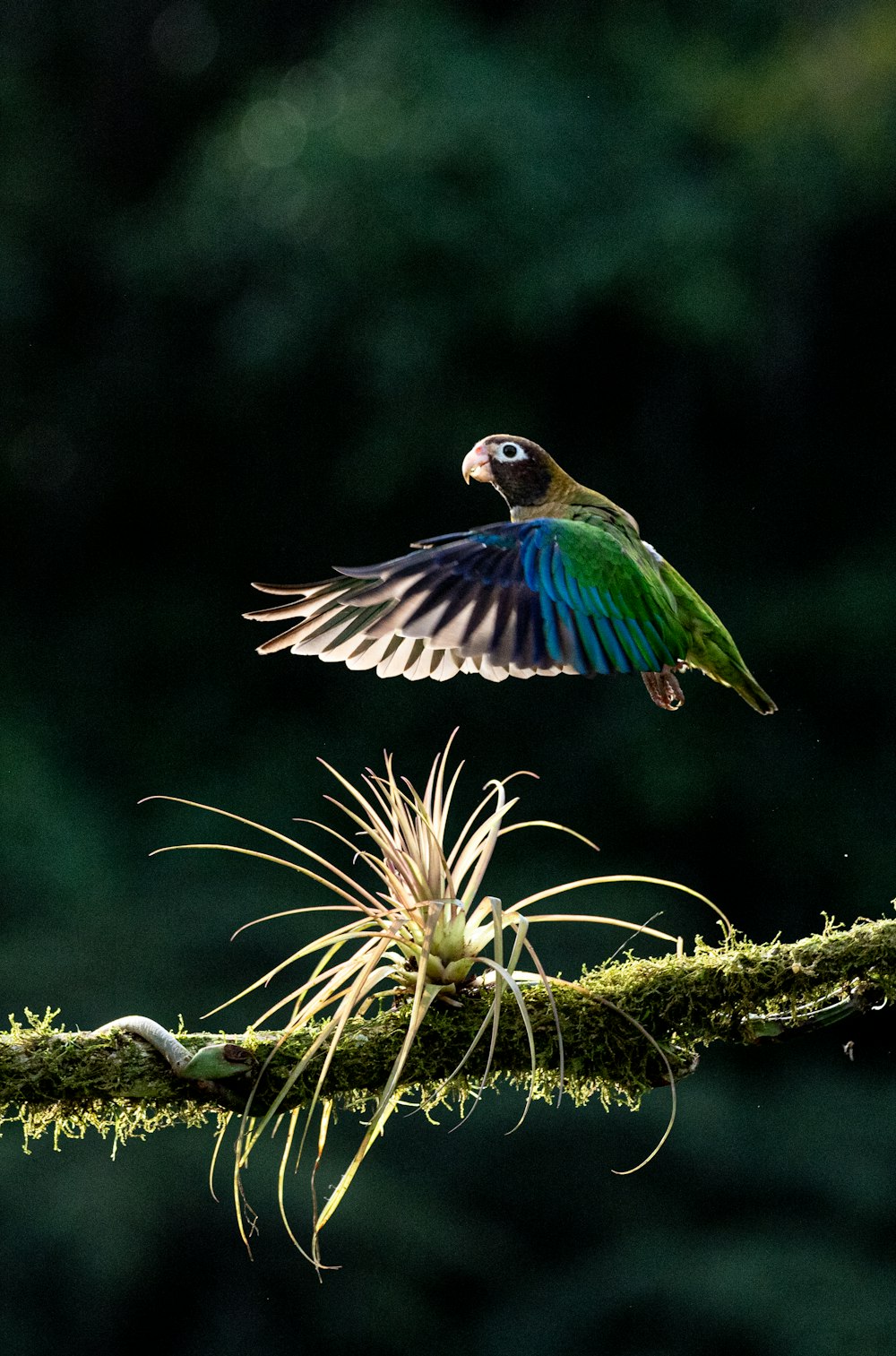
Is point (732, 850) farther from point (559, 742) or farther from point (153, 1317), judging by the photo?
point (153, 1317)

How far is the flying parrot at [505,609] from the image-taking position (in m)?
2.05

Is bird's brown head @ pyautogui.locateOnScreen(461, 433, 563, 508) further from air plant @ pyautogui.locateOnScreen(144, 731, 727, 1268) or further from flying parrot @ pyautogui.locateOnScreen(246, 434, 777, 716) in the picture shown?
air plant @ pyautogui.locateOnScreen(144, 731, 727, 1268)

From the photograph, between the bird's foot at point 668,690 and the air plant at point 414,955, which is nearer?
the air plant at point 414,955

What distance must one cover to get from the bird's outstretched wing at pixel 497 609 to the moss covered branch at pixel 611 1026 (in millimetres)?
422

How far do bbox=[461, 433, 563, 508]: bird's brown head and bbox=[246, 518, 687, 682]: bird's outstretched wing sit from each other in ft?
0.86

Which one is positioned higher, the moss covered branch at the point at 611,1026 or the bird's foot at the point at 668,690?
the bird's foot at the point at 668,690

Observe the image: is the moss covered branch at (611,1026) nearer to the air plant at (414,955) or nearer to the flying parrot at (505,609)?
the air plant at (414,955)

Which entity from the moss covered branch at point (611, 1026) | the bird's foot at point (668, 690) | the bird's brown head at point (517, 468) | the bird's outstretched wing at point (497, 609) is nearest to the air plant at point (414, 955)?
the moss covered branch at point (611, 1026)

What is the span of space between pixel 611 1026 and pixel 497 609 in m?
0.57

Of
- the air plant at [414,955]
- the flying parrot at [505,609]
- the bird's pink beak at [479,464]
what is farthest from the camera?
the bird's pink beak at [479,464]

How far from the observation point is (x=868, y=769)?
672 cm

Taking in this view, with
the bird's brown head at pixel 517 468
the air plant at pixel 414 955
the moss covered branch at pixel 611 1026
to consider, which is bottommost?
the moss covered branch at pixel 611 1026

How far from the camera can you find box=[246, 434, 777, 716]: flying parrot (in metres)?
2.05

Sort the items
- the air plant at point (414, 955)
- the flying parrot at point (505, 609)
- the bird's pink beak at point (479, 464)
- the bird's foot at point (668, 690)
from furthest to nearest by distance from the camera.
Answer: the bird's pink beak at point (479, 464) → the bird's foot at point (668, 690) → the flying parrot at point (505, 609) → the air plant at point (414, 955)
